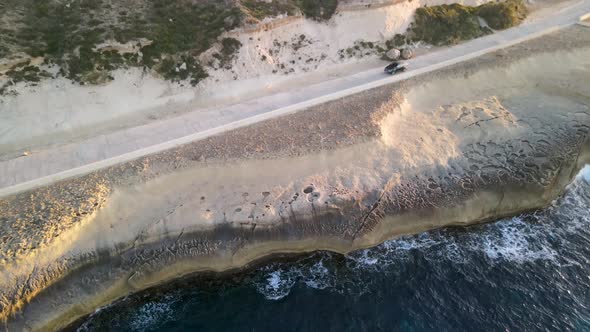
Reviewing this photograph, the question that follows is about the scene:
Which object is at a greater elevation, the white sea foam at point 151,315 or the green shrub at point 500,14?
the green shrub at point 500,14

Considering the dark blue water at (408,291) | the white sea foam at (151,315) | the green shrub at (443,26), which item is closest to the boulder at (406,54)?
the green shrub at (443,26)

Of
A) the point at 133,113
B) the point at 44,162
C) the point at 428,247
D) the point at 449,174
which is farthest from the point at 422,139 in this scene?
the point at 44,162

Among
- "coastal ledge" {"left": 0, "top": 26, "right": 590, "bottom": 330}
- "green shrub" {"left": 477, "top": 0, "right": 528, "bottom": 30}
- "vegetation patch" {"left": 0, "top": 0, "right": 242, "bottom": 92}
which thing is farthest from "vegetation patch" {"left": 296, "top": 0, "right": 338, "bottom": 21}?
"green shrub" {"left": 477, "top": 0, "right": 528, "bottom": 30}

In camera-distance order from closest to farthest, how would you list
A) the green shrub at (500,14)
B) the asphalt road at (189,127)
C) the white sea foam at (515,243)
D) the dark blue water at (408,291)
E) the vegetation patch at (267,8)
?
1. the dark blue water at (408,291)
2. the white sea foam at (515,243)
3. the asphalt road at (189,127)
4. the vegetation patch at (267,8)
5. the green shrub at (500,14)

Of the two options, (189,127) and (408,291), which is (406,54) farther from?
(408,291)

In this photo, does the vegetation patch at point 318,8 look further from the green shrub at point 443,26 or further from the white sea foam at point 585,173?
the white sea foam at point 585,173
